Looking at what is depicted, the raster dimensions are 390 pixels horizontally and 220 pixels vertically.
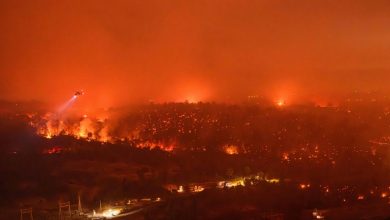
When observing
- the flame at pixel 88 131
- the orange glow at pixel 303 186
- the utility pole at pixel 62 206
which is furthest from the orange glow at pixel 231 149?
the utility pole at pixel 62 206

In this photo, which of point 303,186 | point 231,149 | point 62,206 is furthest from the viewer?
point 231,149

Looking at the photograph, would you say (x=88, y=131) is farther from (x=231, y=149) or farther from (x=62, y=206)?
(x=62, y=206)

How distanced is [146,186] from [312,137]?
21.9m

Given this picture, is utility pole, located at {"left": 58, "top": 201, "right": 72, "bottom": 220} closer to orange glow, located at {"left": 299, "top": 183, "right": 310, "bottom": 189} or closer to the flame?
orange glow, located at {"left": 299, "top": 183, "right": 310, "bottom": 189}

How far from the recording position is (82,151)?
35125 mm

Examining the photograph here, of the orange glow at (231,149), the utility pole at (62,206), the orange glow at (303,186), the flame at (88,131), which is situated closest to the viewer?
the utility pole at (62,206)

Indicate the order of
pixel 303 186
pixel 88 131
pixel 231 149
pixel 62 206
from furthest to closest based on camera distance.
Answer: pixel 88 131 → pixel 231 149 → pixel 303 186 → pixel 62 206

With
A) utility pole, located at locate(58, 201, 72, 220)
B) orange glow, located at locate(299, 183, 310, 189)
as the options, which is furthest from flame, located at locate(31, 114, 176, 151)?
utility pole, located at locate(58, 201, 72, 220)

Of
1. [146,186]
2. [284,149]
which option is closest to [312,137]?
[284,149]

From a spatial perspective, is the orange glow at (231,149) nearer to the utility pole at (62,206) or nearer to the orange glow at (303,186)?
the orange glow at (303,186)

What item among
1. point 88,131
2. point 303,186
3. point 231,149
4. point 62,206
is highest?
point 88,131

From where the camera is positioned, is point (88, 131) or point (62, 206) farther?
point (88, 131)

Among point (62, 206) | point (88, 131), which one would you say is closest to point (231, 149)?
point (88, 131)

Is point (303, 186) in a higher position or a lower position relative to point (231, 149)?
lower
